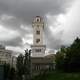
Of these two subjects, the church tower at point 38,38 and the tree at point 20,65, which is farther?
the church tower at point 38,38

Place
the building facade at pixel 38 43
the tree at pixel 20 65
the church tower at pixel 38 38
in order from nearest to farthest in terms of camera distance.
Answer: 1. the tree at pixel 20 65
2. the building facade at pixel 38 43
3. the church tower at pixel 38 38

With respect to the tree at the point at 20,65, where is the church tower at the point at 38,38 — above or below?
above

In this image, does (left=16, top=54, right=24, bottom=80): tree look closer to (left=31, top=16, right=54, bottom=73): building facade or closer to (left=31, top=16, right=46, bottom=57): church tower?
(left=31, top=16, right=54, bottom=73): building facade

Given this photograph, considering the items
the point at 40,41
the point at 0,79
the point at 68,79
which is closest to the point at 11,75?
the point at 0,79

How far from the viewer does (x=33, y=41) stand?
4998 inches

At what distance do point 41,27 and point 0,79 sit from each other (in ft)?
317

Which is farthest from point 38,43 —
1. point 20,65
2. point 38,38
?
point 20,65

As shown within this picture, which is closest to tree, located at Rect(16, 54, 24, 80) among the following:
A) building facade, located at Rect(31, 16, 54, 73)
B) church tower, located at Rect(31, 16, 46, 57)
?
building facade, located at Rect(31, 16, 54, 73)

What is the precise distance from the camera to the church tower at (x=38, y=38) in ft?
405

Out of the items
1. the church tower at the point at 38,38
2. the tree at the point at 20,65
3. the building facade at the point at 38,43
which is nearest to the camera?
the tree at the point at 20,65

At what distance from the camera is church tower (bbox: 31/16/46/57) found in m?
124

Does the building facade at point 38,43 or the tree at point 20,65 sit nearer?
the tree at point 20,65

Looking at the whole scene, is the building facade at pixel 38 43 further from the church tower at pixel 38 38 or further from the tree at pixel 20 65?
the tree at pixel 20 65

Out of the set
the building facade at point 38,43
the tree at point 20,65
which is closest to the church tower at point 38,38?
the building facade at point 38,43
